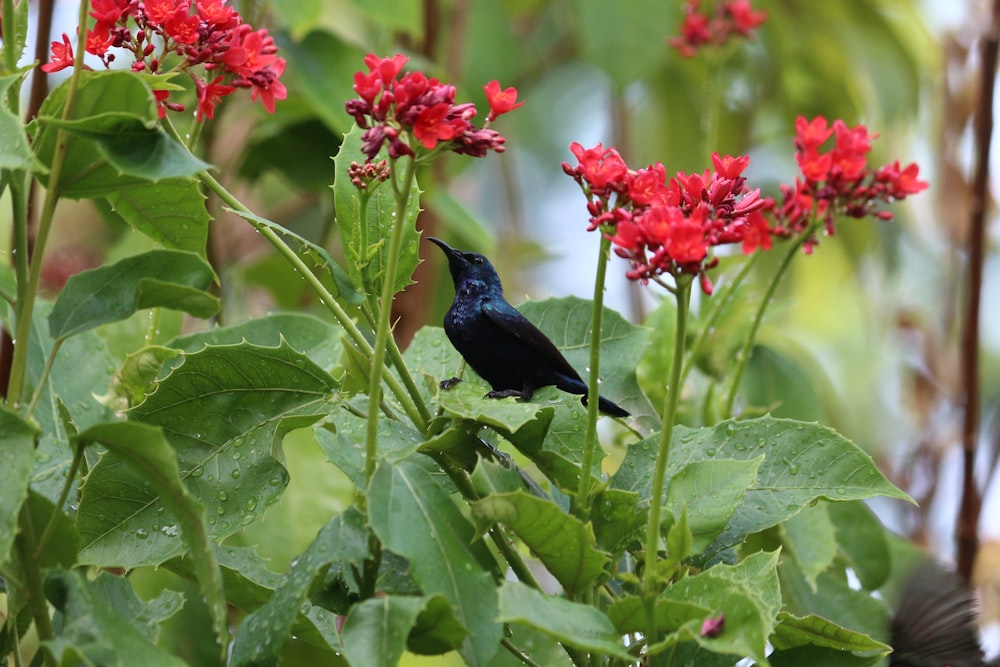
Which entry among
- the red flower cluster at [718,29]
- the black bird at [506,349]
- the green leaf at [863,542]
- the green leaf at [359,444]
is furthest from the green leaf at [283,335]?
the red flower cluster at [718,29]

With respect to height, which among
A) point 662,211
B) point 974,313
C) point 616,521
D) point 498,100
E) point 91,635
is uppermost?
point 974,313

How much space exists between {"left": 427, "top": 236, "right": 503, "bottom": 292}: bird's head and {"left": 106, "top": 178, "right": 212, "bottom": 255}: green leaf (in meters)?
0.26

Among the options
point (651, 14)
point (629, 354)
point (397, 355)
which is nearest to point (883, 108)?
point (651, 14)

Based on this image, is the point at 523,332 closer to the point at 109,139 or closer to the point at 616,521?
the point at 616,521

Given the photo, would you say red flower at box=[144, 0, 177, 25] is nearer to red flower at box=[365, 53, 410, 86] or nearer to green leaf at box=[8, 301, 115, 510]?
red flower at box=[365, 53, 410, 86]

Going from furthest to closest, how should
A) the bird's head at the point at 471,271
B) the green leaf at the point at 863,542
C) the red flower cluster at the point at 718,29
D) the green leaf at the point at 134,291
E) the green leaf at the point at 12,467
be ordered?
the red flower cluster at the point at 718,29
the green leaf at the point at 863,542
the bird's head at the point at 471,271
the green leaf at the point at 134,291
the green leaf at the point at 12,467

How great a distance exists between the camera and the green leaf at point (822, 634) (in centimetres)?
86

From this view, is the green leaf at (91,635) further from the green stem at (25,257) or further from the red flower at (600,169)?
the red flower at (600,169)

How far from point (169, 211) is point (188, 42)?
132 millimetres

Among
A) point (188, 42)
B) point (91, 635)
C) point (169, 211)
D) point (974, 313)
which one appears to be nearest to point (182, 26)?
point (188, 42)

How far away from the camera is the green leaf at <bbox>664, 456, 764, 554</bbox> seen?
839 millimetres

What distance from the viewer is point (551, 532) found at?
765mm

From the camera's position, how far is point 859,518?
147cm

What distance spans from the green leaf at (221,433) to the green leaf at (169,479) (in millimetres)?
139
